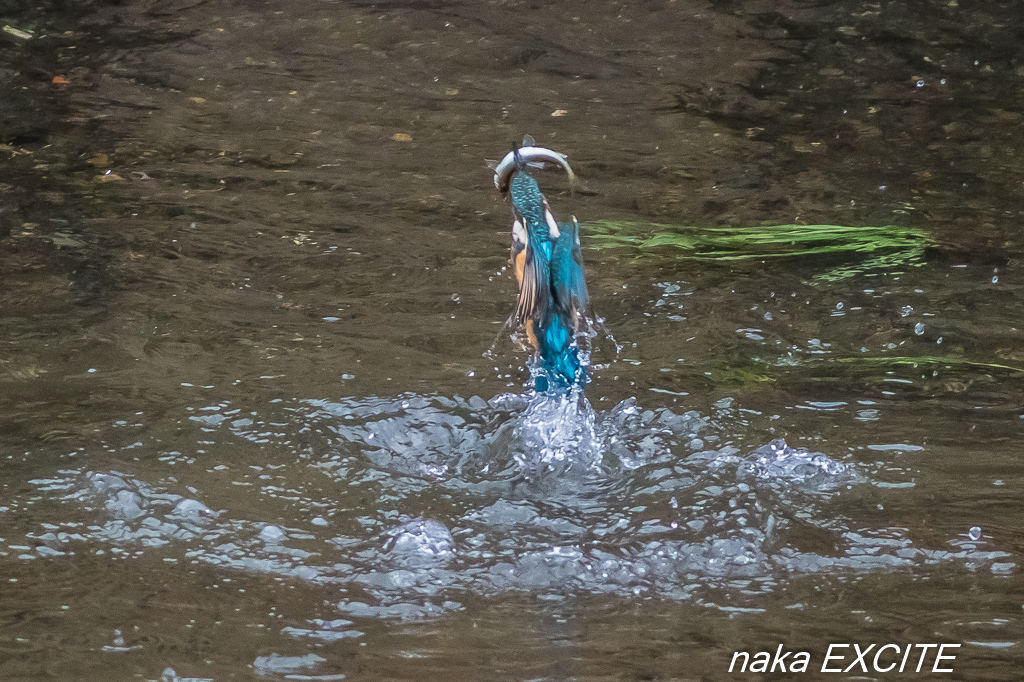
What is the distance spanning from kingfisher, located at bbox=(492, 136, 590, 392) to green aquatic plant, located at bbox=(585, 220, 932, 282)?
120 cm

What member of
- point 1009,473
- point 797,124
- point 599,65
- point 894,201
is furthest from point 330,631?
point 599,65

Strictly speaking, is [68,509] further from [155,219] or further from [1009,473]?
[1009,473]

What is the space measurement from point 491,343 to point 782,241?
50.9 inches

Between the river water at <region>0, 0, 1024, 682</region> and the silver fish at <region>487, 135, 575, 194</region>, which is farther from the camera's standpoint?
the silver fish at <region>487, 135, 575, 194</region>

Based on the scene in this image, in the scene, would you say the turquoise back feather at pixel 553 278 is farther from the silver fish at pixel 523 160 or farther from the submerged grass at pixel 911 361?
the submerged grass at pixel 911 361

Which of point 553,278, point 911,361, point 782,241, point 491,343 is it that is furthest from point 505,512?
point 782,241

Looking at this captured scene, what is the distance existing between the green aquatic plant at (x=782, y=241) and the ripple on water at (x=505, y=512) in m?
1.13

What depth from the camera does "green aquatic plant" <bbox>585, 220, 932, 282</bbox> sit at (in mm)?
4023

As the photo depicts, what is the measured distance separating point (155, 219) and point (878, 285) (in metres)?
2.77

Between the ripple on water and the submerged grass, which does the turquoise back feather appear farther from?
the submerged grass

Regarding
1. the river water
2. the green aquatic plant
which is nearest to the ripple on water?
the river water

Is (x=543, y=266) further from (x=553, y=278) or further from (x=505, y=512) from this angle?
(x=505, y=512)

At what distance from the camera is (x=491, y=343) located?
3.57 meters

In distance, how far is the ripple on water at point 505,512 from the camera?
249cm
